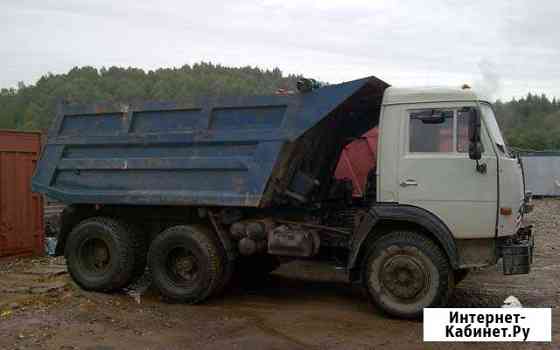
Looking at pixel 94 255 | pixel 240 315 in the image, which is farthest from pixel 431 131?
pixel 94 255

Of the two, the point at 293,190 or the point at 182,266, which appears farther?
the point at 182,266

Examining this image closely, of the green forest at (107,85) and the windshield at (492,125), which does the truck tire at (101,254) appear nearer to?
the windshield at (492,125)

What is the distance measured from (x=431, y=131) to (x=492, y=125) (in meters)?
0.67

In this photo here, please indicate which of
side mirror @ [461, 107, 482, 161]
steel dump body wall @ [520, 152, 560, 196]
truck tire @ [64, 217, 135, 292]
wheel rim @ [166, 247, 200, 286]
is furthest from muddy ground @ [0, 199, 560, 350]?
steel dump body wall @ [520, 152, 560, 196]

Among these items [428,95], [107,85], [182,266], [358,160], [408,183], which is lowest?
[182,266]

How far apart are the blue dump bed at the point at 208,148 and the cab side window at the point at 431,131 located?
0.76 m

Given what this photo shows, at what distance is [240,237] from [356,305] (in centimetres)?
164

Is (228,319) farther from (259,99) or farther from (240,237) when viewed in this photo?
(259,99)

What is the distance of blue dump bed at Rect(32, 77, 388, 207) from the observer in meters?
7.13

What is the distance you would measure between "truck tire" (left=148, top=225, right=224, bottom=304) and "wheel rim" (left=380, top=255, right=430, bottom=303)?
6.73ft

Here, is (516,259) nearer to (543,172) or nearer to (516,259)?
(516,259)

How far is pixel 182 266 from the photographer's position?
7.77 metres

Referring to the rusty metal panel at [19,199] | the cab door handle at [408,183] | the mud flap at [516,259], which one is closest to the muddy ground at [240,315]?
the mud flap at [516,259]

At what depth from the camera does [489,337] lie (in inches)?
229
